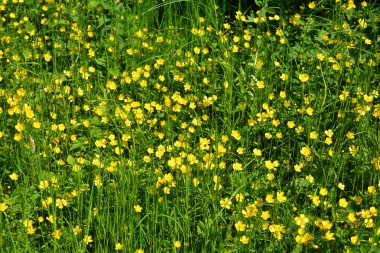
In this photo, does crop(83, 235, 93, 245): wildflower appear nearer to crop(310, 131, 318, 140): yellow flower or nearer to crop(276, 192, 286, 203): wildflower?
crop(276, 192, 286, 203): wildflower

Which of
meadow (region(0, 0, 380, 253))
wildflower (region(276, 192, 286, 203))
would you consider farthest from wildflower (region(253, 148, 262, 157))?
wildflower (region(276, 192, 286, 203))

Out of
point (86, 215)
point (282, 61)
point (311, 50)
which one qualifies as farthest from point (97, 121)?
point (311, 50)

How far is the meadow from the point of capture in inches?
112

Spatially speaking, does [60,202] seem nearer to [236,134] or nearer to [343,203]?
[236,134]

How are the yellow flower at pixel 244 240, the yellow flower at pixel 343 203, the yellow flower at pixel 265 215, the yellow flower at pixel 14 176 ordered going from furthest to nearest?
the yellow flower at pixel 14 176 → the yellow flower at pixel 343 203 → the yellow flower at pixel 265 215 → the yellow flower at pixel 244 240

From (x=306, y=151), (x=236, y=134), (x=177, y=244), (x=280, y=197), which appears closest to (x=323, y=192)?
(x=280, y=197)

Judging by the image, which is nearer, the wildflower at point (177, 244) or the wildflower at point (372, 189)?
the wildflower at point (177, 244)

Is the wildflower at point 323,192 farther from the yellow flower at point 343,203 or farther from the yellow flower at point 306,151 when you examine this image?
the yellow flower at point 306,151

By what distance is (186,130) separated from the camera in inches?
138

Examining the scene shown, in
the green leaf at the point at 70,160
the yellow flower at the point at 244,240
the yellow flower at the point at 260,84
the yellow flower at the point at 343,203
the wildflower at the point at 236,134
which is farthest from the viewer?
the yellow flower at the point at 260,84

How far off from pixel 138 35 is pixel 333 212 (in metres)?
1.91

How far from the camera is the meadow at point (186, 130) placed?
2850 mm

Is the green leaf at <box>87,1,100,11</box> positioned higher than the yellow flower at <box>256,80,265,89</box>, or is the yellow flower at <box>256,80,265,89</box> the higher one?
the green leaf at <box>87,1,100,11</box>

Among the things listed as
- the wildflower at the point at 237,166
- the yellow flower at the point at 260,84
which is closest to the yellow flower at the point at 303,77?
the yellow flower at the point at 260,84
